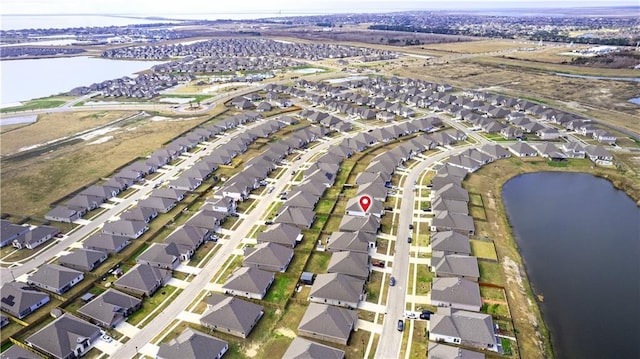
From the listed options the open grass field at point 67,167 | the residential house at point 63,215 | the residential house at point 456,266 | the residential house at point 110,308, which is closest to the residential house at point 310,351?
the residential house at point 456,266

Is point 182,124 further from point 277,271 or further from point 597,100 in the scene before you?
point 597,100

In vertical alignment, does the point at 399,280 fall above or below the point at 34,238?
below

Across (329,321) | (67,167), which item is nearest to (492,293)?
(329,321)

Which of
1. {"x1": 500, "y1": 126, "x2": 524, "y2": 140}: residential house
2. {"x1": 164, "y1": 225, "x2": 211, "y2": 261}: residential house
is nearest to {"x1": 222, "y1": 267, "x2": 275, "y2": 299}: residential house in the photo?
{"x1": 164, "y1": 225, "x2": 211, "y2": 261}: residential house

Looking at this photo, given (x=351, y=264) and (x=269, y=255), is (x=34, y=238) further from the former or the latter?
(x=351, y=264)

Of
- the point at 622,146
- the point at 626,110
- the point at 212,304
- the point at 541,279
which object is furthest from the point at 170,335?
the point at 626,110
